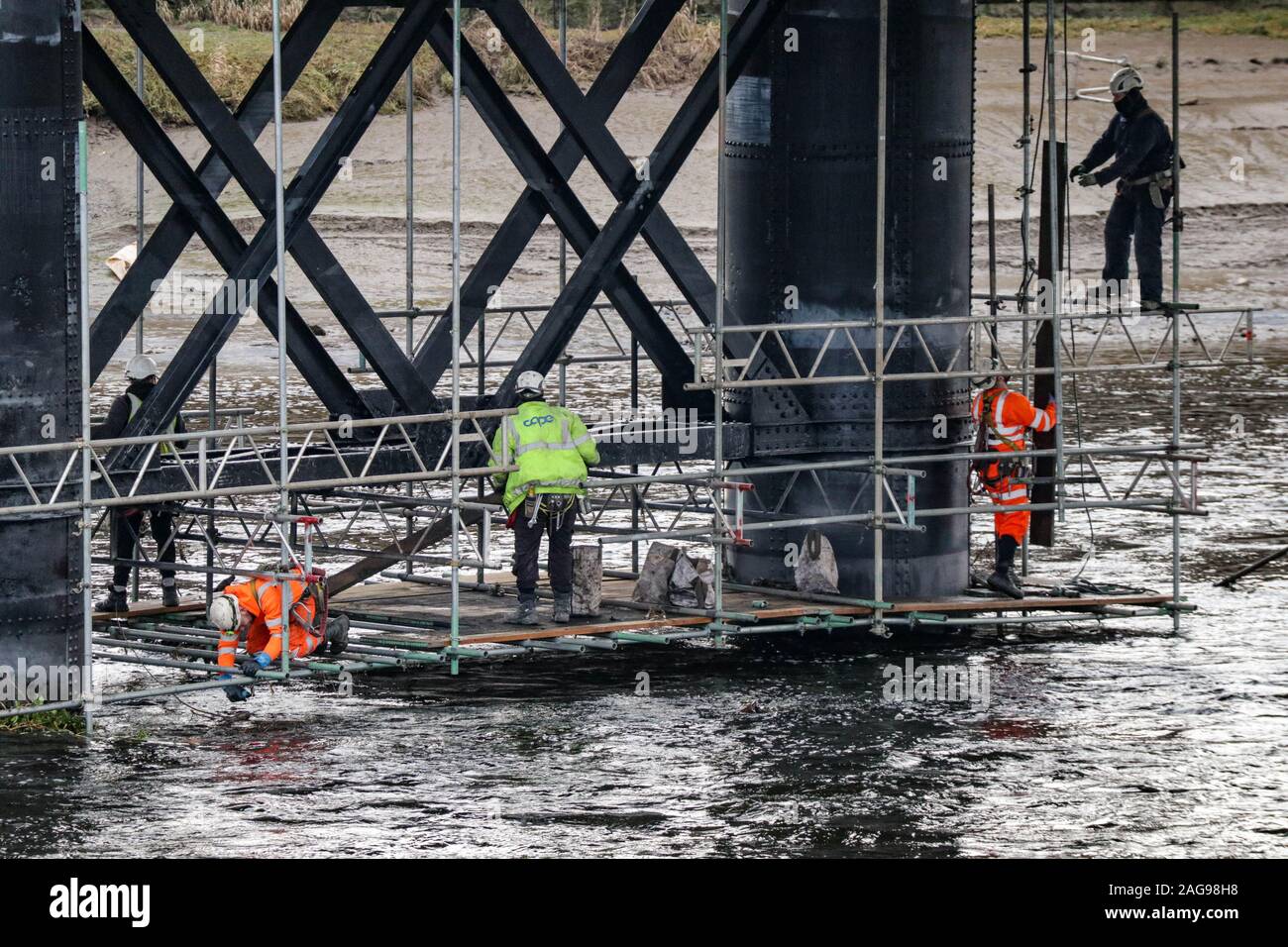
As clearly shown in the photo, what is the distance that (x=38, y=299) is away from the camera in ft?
63.7

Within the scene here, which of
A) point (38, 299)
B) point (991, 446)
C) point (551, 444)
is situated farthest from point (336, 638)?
point (991, 446)

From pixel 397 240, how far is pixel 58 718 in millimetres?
29966

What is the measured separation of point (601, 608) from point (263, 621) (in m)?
4.15

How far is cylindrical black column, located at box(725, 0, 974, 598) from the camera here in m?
23.4

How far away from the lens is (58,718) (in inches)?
773

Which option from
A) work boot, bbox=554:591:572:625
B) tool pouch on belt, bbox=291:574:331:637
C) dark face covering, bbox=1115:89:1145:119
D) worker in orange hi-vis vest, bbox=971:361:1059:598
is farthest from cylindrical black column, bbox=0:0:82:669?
dark face covering, bbox=1115:89:1145:119

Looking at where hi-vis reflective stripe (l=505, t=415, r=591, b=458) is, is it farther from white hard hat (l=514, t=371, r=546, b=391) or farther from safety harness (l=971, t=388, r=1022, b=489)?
safety harness (l=971, t=388, r=1022, b=489)

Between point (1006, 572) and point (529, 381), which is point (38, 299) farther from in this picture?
point (1006, 572)

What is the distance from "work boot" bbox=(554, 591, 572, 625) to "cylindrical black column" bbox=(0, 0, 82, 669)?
427cm

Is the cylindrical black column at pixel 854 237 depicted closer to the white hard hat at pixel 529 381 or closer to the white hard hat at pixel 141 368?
the white hard hat at pixel 529 381
